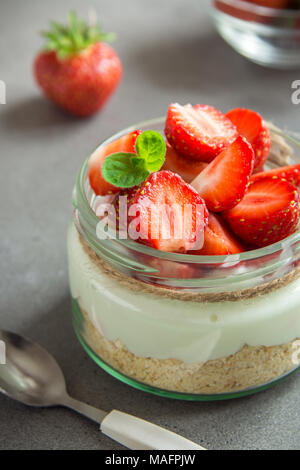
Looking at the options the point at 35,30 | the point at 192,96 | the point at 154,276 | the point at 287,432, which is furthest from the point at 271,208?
the point at 35,30

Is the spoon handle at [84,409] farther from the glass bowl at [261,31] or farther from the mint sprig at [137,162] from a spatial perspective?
the glass bowl at [261,31]

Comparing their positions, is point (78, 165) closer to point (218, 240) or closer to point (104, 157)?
point (104, 157)

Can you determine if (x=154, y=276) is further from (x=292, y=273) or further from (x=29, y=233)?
(x=29, y=233)

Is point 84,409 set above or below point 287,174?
below

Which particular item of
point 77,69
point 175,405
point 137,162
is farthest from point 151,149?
point 77,69

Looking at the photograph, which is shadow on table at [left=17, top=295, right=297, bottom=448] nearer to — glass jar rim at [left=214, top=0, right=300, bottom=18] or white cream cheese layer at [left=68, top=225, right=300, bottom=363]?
white cream cheese layer at [left=68, top=225, right=300, bottom=363]

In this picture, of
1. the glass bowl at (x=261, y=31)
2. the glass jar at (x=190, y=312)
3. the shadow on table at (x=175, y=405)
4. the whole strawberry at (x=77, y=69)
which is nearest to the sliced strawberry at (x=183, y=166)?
the glass jar at (x=190, y=312)

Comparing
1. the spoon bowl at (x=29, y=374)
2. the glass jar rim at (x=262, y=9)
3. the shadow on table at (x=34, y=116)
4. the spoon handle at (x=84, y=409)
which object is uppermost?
the glass jar rim at (x=262, y=9)
